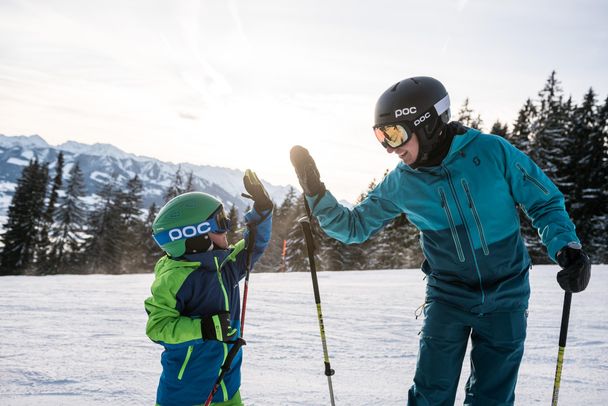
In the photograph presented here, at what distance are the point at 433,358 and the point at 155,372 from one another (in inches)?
117

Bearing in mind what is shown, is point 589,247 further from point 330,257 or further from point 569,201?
point 330,257

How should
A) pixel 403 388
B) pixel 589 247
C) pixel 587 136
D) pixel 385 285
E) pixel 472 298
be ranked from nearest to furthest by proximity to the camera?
1. pixel 472 298
2. pixel 403 388
3. pixel 385 285
4. pixel 589 247
5. pixel 587 136

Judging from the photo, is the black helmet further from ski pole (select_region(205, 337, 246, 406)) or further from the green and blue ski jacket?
ski pole (select_region(205, 337, 246, 406))

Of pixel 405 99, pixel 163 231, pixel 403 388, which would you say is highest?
pixel 405 99

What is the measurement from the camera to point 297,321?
287 inches

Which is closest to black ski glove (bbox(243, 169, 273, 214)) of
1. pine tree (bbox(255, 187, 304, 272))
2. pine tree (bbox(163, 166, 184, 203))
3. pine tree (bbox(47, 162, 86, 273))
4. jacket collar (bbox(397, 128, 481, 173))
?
jacket collar (bbox(397, 128, 481, 173))

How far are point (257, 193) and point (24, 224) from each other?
159 feet

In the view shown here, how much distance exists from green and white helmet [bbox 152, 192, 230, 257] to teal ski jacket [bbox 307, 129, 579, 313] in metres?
1.34

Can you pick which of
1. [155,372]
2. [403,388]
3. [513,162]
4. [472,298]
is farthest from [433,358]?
[155,372]

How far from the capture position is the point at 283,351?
5355 mm

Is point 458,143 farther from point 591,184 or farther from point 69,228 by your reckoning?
point 69,228

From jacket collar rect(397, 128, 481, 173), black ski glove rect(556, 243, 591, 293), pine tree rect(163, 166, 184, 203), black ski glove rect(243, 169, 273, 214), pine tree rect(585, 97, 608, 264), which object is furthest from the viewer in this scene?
pine tree rect(163, 166, 184, 203)

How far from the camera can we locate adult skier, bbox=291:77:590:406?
2590 mm

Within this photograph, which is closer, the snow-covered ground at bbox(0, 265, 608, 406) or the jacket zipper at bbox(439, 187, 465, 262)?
the jacket zipper at bbox(439, 187, 465, 262)
